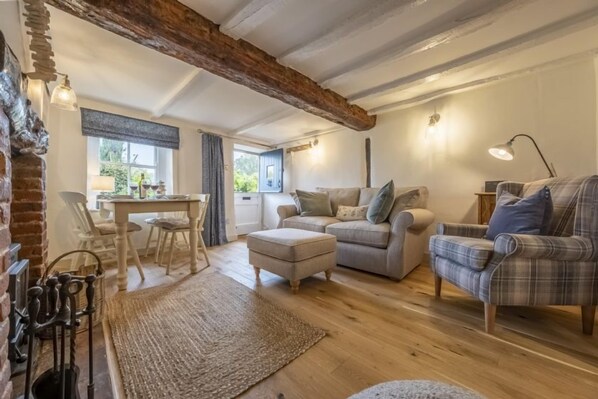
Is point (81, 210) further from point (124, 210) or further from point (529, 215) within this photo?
point (529, 215)

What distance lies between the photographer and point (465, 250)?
1.53m

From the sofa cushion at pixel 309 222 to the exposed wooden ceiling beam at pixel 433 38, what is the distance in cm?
159

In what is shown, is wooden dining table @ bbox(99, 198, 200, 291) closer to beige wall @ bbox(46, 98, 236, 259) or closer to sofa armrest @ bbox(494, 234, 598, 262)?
beige wall @ bbox(46, 98, 236, 259)

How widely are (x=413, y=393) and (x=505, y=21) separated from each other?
7.64 ft

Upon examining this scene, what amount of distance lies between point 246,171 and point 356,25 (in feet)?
12.4

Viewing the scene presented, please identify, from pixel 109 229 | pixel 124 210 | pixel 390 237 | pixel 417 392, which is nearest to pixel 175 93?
pixel 124 210

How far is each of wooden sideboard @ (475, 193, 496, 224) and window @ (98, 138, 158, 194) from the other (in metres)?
4.13

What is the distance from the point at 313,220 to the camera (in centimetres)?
299

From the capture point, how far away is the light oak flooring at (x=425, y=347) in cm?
103

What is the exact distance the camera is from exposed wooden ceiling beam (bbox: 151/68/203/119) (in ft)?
7.52

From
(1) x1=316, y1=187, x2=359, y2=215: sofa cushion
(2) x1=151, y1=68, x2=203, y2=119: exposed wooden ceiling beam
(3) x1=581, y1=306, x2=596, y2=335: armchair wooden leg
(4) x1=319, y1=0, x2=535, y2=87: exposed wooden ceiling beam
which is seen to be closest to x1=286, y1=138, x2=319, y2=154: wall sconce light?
(1) x1=316, y1=187, x2=359, y2=215: sofa cushion

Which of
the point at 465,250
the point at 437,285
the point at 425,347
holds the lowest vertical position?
the point at 425,347

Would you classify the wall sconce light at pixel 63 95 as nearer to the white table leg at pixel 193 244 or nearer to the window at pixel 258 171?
the white table leg at pixel 193 244

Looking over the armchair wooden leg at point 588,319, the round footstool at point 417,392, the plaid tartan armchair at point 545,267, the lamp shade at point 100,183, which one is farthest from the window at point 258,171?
the round footstool at point 417,392
